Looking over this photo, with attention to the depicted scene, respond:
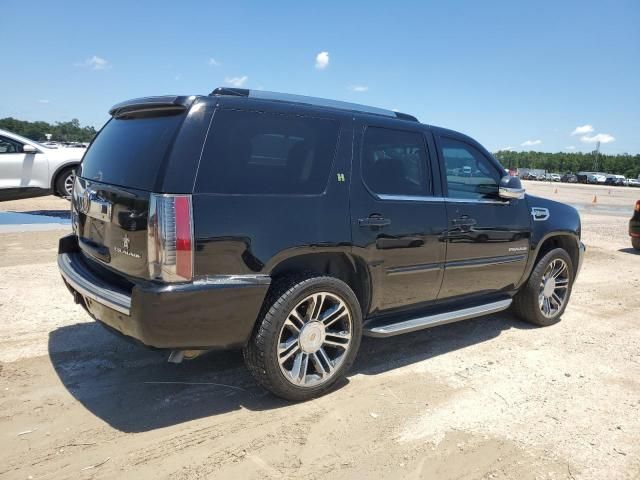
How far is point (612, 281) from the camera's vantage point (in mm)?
7617

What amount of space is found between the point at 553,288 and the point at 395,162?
2622 mm

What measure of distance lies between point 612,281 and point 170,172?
279 inches

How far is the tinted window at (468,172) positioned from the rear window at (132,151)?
235 centimetres

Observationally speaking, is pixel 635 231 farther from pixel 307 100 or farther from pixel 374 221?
pixel 307 100

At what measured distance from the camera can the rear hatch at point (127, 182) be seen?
2.89 metres

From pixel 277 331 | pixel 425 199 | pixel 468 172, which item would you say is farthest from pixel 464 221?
pixel 277 331

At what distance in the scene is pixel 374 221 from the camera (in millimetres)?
3609

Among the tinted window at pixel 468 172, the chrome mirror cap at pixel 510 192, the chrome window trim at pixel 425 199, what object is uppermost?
the tinted window at pixel 468 172

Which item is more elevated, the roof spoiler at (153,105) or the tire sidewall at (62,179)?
the roof spoiler at (153,105)

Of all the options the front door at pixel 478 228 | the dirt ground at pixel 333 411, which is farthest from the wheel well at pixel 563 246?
the dirt ground at pixel 333 411

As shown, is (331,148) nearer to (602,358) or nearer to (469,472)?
(469,472)

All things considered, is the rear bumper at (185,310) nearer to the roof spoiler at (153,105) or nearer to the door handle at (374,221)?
the door handle at (374,221)

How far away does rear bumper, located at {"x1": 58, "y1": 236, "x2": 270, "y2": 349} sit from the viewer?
109 inches

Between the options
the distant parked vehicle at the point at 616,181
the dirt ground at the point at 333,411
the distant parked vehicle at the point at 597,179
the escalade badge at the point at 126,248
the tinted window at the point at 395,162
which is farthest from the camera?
the distant parked vehicle at the point at 597,179
